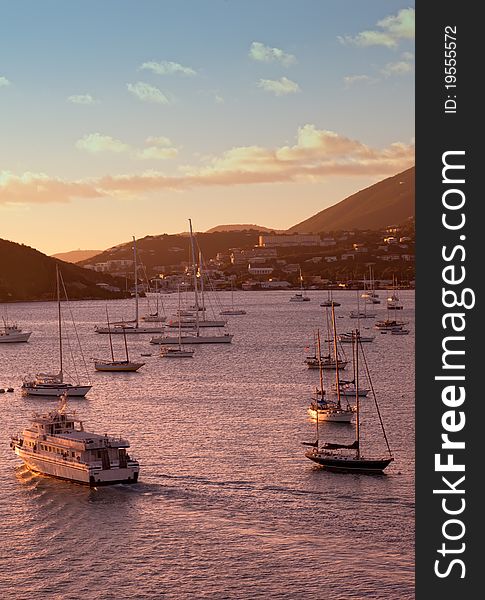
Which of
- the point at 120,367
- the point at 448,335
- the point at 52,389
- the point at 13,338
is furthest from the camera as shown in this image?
the point at 13,338

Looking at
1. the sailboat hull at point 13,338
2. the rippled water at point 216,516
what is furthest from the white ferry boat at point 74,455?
the sailboat hull at point 13,338

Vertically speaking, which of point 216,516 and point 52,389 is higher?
point 52,389

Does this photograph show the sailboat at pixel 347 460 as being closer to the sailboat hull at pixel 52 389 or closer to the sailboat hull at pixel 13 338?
the sailboat hull at pixel 52 389

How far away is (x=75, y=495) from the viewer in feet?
121

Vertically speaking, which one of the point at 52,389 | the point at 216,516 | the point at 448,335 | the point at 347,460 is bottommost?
the point at 216,516

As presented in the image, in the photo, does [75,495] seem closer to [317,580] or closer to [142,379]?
[317,580]

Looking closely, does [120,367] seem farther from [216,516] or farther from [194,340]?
[216,516]

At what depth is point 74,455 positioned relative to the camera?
3906 centimetres

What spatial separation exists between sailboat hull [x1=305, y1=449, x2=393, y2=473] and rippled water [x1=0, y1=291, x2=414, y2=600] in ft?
1.42

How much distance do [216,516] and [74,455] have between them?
26.6 feet

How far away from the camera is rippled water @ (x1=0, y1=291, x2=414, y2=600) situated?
27.3 metres

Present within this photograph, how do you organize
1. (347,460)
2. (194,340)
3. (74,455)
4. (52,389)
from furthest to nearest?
(194,340) → (52,389) → (347,460) → (74,455)

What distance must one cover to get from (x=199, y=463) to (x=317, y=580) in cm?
1552

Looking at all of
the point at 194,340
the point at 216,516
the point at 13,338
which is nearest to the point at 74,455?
the point at 216,516
